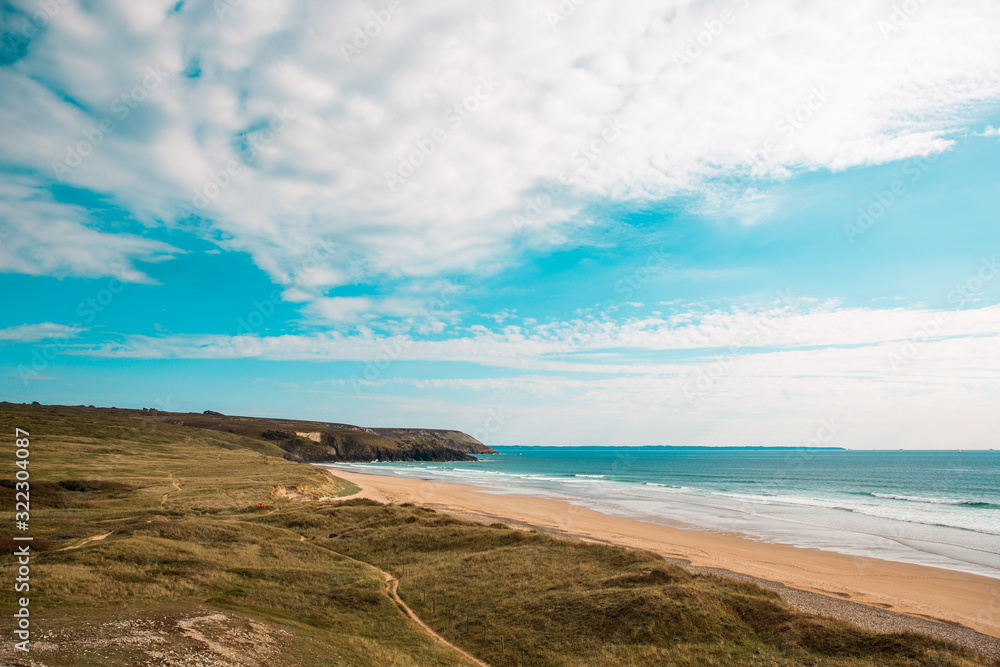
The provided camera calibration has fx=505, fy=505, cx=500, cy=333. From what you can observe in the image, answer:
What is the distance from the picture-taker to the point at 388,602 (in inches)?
788

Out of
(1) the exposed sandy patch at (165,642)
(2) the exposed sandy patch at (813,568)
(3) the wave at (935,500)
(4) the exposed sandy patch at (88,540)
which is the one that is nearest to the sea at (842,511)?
(3) the wave at (935,500)

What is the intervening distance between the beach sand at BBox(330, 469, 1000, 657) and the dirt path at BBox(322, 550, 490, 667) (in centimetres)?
1389

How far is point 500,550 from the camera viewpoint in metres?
27.0

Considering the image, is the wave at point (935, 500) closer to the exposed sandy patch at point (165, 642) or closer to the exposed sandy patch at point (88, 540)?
the exposed sandy patch at point (165, 642)

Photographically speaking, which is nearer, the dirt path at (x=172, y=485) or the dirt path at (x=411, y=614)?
the dirt path at (x=411, y=614)

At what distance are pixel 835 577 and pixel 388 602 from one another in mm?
23895

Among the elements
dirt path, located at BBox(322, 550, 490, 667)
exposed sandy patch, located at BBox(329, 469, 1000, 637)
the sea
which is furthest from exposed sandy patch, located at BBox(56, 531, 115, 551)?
the sea

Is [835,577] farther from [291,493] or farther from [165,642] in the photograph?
[291,493]

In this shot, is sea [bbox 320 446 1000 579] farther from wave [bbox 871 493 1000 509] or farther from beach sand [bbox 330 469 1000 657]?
beach sand [bbox 330 469 1000 657]

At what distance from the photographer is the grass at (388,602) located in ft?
43.9

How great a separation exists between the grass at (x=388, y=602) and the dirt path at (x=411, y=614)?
28 cm

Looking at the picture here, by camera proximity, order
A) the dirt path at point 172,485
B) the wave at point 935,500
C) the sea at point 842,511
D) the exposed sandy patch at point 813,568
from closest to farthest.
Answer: the exposed sandy patch at point 813,568
the sea at point 842,511
the dirt path at point 172,485
the wave at point 935,500

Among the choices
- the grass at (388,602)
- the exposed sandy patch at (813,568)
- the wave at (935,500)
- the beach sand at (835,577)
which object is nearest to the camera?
the grass at (388,602)

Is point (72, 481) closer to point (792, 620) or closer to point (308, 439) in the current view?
point (792, 620)
